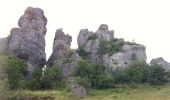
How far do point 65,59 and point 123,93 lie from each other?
1268 cm

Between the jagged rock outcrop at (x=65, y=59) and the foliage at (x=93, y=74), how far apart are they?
1513mm

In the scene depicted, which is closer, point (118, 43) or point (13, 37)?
point (13, 37)

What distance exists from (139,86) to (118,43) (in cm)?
1268

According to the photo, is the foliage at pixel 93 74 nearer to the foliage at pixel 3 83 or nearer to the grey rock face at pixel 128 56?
the grey rock face at pixel 128 56

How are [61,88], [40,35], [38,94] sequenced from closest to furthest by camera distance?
[38,94] < [61,88] < [40,35]

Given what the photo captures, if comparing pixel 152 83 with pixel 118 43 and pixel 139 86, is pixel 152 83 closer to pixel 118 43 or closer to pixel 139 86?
pixel 139 86

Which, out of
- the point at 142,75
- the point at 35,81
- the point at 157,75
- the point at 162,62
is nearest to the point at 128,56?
the point at 162,62

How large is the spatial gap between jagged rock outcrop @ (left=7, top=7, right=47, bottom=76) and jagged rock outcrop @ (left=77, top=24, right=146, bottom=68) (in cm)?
701

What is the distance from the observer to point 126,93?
5828 cm

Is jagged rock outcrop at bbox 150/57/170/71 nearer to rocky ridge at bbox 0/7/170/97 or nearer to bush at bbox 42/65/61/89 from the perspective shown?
rocky ridge at bbox 0/7/170/97

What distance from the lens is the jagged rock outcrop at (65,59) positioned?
59.3 m

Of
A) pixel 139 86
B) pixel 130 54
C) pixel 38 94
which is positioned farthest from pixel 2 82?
pixel 130 54

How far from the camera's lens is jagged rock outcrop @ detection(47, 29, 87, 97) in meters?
59.3

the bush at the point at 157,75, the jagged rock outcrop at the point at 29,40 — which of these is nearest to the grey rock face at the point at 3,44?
the jagged rock outcrop at the point at 29,40
